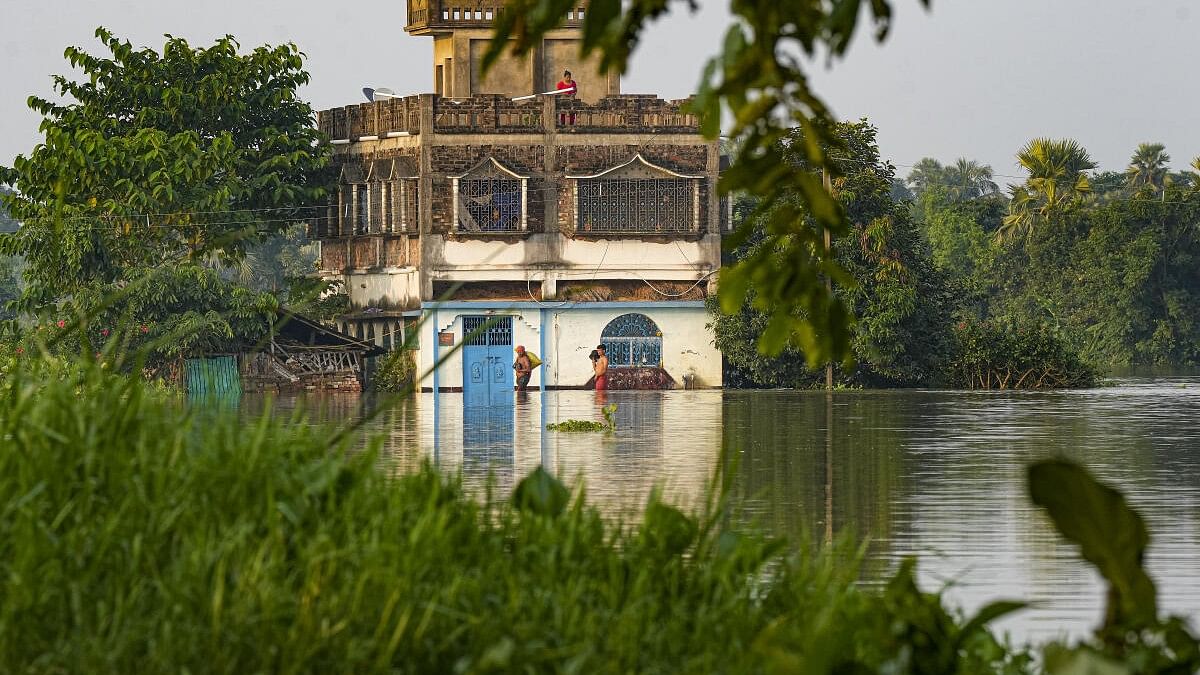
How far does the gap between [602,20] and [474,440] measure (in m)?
22.1

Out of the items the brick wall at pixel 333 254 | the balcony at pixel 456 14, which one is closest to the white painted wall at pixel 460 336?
the brick wall at pixel 333 254

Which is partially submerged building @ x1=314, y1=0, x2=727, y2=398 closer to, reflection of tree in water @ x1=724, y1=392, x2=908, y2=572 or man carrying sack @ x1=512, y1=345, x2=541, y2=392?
man carrying sack @ x1=512, y1=345, x2=541, y2=392

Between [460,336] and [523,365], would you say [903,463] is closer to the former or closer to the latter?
[523,365]

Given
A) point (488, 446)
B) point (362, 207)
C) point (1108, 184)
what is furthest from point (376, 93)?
point (1108, 184)

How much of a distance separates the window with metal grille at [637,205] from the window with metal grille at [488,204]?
64.9 inches

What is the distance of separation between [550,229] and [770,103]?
46639 mm

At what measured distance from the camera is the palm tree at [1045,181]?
80.2m

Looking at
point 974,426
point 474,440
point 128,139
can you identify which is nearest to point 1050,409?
point 974,426

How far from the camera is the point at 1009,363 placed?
51000mm

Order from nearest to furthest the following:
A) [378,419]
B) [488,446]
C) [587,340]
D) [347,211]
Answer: [488,446], [378,419], [587,340], [347,211]

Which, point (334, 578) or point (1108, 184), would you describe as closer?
point (334, 578)

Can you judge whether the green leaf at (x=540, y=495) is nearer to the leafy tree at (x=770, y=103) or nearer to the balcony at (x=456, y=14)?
the leafy tree at (x=770, y=103)

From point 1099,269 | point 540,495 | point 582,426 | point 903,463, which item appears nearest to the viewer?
point 540,495

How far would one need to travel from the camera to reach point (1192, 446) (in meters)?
25.5
